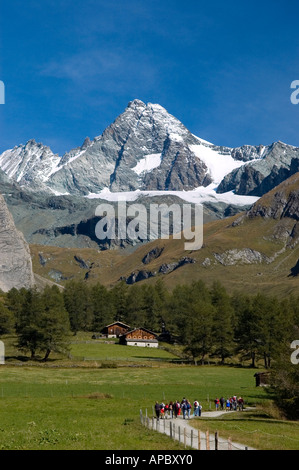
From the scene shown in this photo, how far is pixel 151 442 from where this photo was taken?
3291 cm

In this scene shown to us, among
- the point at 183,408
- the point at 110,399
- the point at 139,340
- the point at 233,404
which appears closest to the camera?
the point at 183,408

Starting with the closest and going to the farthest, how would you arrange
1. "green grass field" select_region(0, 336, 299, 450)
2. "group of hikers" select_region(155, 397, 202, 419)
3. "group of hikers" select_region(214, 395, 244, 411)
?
"green grass field" select_region(0, 336, 299, 450)
"group of hikers" select_region(155, 397, 202, 419)
"group of hikers" select_region(214, 395, 244, 411)

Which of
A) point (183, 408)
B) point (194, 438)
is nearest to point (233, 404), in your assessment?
point (183, 408)

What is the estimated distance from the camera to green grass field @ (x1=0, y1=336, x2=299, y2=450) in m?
34.1

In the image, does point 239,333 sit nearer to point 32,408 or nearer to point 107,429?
point 32,408

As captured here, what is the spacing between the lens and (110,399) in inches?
2361

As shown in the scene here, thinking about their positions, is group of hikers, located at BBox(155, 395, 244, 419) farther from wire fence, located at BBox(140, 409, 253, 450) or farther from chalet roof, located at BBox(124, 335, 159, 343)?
chalet roof, located at BBox(124, 335, 159, 343)

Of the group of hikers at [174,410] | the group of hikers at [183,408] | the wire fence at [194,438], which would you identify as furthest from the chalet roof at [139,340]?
the wire fence at [194,438]

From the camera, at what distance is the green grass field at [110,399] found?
34.1 m

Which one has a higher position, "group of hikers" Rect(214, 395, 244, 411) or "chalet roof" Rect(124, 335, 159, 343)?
"chalet roof" Rect(124, 335, 159, 343)

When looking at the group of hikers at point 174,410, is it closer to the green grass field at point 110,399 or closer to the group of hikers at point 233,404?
the green grass field at point 110,399

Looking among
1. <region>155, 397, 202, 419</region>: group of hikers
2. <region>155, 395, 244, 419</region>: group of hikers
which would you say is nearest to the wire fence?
<region>155, 397, 202, 419</region>: group of hikers

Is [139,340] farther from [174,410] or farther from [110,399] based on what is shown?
[174,410]
